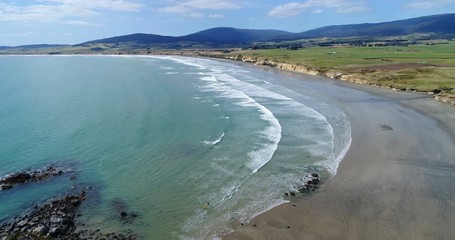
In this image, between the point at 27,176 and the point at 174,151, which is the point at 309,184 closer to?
the point at 174,151

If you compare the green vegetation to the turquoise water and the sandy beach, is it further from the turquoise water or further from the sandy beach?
the sandy beach

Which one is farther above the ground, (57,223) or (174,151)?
(57,223)

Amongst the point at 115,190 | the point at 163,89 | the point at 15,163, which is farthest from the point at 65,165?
the point at 163,89

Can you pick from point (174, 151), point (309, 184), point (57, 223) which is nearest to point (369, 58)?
point (174, 151)

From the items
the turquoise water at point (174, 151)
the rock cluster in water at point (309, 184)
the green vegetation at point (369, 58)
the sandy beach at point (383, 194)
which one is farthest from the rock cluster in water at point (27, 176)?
the green vegetation at point (369, 58)

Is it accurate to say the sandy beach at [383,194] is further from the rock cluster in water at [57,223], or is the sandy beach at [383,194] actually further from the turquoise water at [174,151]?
the rock cluster in water at [57,223]

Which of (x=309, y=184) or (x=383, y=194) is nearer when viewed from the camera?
(x=383, y=194)
